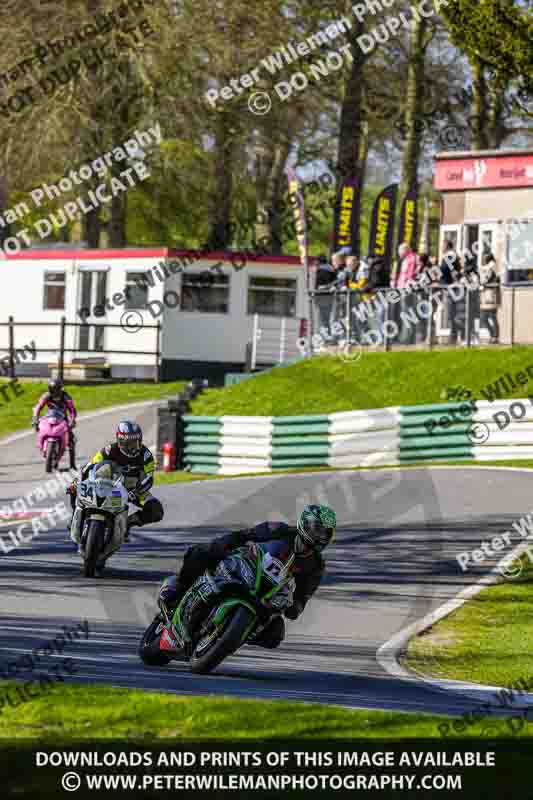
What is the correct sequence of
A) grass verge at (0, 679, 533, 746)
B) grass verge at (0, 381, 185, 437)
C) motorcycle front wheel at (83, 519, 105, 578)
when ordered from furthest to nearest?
grass verge at (0, 381, 185, 437), motorcycle front wheel at (83, 519, 105, 578), grass verge at (0, 679, 533, 746)

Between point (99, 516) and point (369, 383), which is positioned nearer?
point (99, 516)

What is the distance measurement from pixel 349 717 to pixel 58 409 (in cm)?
1741

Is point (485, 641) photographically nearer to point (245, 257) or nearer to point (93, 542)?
point (93, 542)

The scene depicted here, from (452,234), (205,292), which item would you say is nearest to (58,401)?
(452,234)

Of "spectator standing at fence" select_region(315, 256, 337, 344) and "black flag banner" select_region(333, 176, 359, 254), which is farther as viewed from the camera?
"black flag banner" select_region(333, 176, 359, 254)

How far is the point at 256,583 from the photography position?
916cm

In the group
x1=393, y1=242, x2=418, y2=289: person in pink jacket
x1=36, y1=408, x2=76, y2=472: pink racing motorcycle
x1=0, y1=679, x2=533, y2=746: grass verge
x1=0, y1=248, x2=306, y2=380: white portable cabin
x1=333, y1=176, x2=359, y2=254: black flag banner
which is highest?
x1=333, y1=176, x2=359, y2=254: black flag banner

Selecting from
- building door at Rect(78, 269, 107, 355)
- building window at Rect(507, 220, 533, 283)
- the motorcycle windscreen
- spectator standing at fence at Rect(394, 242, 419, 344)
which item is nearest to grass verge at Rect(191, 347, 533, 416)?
spectator standing at fence at Rect(394, 242, 419, 344)

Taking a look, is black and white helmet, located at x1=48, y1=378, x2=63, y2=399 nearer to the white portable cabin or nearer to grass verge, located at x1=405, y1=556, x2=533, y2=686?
the white portable cabin

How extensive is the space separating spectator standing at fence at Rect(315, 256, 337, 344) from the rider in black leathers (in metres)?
17.8

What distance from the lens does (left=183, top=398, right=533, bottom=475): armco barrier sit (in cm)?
2298

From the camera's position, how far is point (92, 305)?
37219 millimetres

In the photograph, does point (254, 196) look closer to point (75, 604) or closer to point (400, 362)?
point (400, 362)

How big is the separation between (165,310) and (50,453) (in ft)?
39.7
